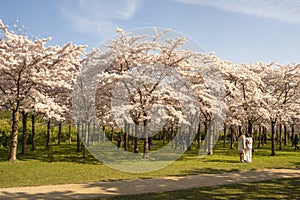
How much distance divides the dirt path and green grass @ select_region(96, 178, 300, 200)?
2.39 feet

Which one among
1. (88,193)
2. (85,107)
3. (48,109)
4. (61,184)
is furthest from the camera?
(85,107)

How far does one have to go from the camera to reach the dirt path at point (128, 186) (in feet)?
35.2

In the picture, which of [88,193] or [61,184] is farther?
[61,184]

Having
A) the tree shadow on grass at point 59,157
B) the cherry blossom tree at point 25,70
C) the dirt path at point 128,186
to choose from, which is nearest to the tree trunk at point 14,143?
the cherry blossom tree at point 25,70

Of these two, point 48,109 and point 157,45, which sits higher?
point 157,45

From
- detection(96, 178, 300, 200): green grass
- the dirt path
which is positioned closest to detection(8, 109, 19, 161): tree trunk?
the dirt path

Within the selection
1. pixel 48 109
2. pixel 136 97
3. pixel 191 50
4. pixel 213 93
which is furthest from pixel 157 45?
pixel 48 109

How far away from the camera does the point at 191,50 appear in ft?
79.6

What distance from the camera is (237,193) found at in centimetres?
1127

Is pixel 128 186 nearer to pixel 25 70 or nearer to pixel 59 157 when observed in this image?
pixel 25 70

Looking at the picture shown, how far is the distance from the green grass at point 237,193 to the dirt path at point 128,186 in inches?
28.7

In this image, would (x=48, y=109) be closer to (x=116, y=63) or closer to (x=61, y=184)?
(x=116, y=63)

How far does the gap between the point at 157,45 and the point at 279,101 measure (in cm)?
1458

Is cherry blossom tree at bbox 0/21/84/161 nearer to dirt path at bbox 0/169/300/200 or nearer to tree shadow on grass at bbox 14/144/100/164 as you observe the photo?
tree shadow on grass at bbox 14/144/100/164
